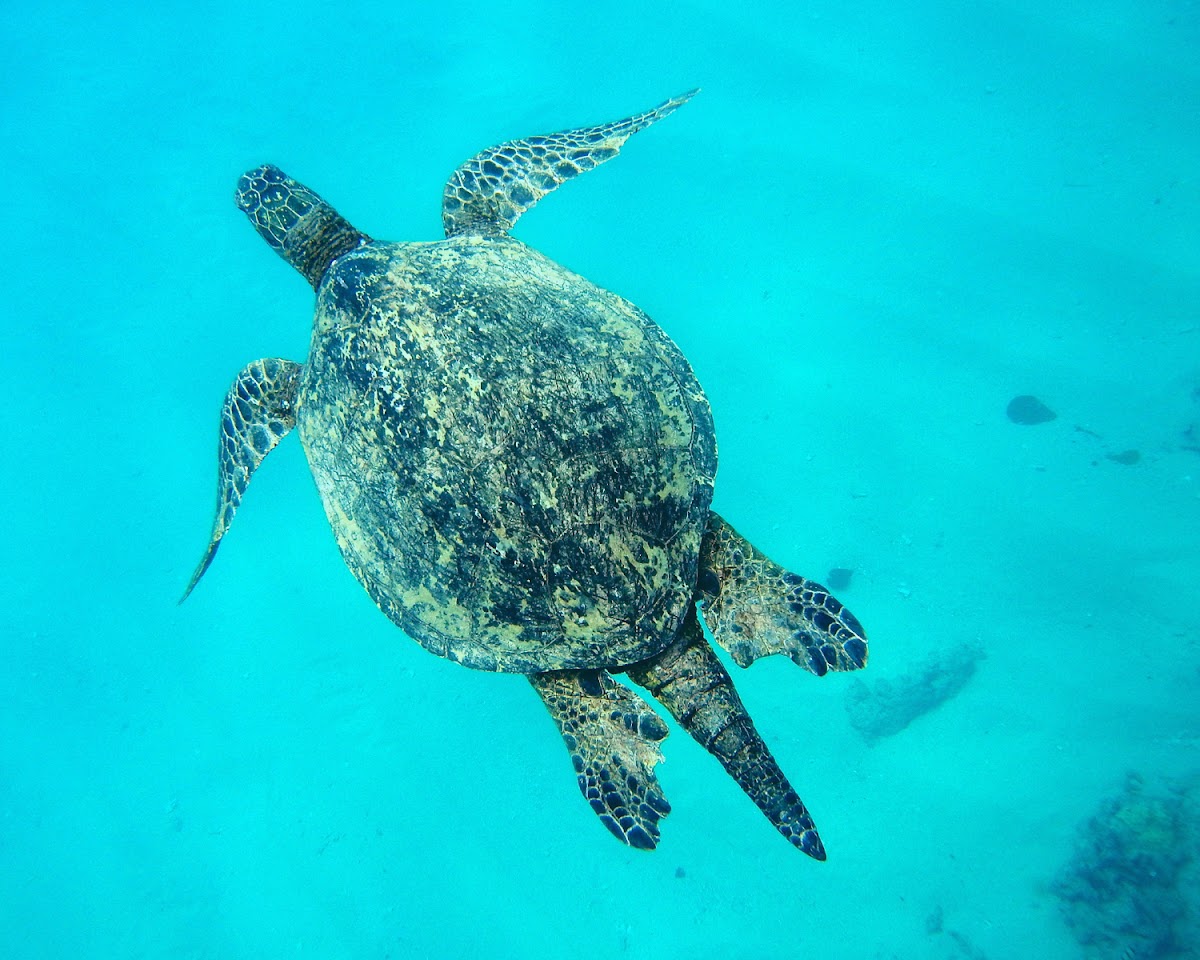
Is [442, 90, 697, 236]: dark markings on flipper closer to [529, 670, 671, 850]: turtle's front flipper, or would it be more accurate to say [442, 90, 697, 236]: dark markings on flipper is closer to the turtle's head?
the turtle's head

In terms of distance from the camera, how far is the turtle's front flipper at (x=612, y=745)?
3.03 meters

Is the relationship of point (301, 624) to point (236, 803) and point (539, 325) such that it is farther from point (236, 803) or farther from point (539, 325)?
point (539, 325)

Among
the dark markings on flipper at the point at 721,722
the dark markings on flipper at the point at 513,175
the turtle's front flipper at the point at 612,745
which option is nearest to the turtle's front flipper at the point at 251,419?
the dark markings on flipper at the point at 513,175

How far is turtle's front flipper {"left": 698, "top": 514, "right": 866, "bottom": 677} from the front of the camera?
310 cm

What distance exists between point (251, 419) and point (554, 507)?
9.19ft

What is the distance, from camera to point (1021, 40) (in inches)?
435

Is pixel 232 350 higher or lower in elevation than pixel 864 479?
higher

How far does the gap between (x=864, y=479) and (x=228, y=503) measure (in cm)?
800

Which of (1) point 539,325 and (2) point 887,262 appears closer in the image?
(1) point 539,325

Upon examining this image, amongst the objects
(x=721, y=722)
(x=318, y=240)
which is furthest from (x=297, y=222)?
(x=721, y=722)

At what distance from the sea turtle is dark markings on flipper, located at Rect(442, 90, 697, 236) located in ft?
4.21

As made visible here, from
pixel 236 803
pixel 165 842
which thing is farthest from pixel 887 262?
pixel 165 842

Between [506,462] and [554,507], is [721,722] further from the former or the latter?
[506,462]

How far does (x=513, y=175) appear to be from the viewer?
4.82 meters
